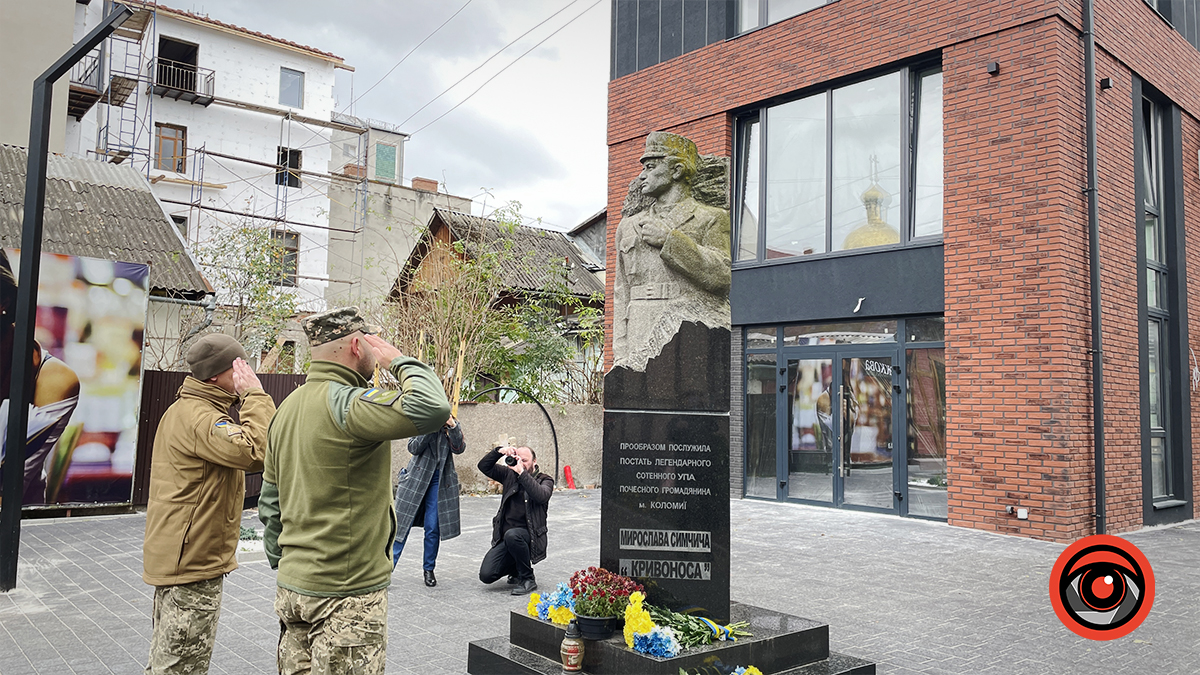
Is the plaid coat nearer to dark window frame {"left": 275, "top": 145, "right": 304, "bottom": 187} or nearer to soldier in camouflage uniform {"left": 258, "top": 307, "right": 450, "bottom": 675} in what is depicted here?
soldier in camouflage uniform {"left": 258, "top": 307, "right": 450, "bottom": 675}

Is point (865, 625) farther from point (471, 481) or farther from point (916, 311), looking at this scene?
point (471, 481)

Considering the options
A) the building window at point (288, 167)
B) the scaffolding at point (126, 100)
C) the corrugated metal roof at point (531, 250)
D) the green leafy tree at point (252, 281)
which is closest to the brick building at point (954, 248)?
the corrugated metal roof at point (531, 250)

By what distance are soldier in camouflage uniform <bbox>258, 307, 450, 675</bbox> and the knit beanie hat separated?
865 millimetres

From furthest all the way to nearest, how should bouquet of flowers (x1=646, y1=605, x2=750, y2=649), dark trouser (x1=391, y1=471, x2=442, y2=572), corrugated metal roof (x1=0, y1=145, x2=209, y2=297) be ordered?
corrugated metal roof (x1=0, y1=145, x2=209, y2=297), dark trouser (x1=391, y1=471, x2=442, y2=572), bouquet of flowers (x1=646, y1=605, x2=750, y2=649)

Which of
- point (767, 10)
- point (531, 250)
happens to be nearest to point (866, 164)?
point (767, 10)

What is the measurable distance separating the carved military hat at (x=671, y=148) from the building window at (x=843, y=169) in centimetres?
693

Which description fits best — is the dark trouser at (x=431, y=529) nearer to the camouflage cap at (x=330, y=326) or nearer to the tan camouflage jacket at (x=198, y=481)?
the tan camouflage jacket at (x=198, y=481)

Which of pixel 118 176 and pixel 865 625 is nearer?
pixel 865 625

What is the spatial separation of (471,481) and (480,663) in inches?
398

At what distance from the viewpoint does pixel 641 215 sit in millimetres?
6285

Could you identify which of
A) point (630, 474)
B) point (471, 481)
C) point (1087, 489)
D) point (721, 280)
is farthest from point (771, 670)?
point (471, 481)

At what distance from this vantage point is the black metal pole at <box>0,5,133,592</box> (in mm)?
7469

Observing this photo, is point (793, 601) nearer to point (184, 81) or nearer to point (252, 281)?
point (252, 281)

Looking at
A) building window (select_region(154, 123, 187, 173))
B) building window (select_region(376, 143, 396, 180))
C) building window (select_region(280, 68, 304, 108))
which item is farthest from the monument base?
building window (select_region(376, 143, 396, 180))
